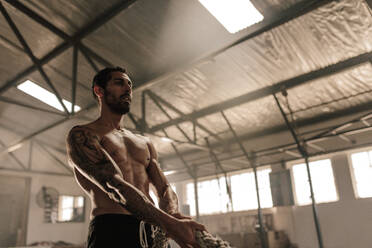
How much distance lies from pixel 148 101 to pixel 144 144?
5.82 metres

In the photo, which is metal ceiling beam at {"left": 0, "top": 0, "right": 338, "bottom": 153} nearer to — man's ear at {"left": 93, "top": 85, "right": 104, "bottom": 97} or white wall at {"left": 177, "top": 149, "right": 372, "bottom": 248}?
man's ear at {"left": 93, "top": 85, "right": 104, "bottom": 97}

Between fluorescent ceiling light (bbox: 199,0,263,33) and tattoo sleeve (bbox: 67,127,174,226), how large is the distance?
11.6 ft

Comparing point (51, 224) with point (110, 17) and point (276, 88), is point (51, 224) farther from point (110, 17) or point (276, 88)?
point (276, 88)

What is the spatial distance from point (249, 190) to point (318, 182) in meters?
2.16

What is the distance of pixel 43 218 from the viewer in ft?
37.4

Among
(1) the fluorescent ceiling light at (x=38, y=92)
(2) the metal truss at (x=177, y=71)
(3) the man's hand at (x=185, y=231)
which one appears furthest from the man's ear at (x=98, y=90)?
(1) the fluorescent ceiling light at (x=38, y=92)

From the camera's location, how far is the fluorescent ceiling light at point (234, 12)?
452 cm

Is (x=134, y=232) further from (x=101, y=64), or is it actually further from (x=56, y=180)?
(x=56, y=180)

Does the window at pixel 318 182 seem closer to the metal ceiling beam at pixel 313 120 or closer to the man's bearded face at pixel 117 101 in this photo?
the metal ceiling beam at pixel 313 120

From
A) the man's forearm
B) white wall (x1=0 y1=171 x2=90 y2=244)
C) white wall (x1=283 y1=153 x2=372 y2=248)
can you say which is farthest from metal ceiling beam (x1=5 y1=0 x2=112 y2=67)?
white wall (x1=0 y1=171 x2=90 y2=244)


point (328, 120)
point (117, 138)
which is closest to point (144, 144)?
point (117, 138)

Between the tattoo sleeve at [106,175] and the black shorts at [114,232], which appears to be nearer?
the tattoo sleeve at [106,175]

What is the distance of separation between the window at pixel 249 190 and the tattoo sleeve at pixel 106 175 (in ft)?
28.9

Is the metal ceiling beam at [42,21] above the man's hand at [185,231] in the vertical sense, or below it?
above
